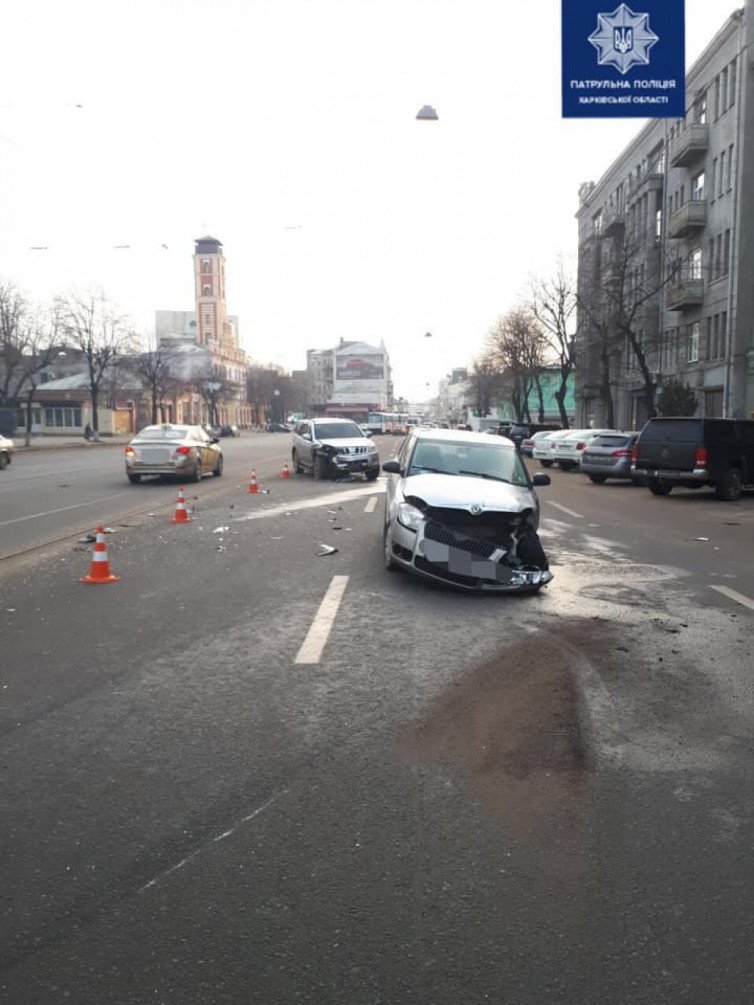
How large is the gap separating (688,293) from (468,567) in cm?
3701

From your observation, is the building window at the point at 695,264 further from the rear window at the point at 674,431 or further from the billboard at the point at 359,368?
the billboard at the point at 359,368

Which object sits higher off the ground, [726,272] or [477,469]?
[726,272]

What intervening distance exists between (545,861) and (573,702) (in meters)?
1.98

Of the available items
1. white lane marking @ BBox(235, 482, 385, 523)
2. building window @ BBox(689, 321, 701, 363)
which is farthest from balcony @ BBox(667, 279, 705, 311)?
white lane marking @ BBox(235, 482, 385, 523)

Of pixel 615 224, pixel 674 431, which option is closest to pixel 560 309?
pixel 615 224

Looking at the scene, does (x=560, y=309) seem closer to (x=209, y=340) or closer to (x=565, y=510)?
(x=565, y=510)

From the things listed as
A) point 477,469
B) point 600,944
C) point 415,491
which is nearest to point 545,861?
point 600,944

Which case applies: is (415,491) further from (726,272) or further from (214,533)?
(726,272)

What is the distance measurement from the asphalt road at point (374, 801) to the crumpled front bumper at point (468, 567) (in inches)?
19.1

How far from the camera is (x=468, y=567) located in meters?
8.44

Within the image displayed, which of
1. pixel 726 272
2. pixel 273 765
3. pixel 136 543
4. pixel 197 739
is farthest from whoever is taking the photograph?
pixel 726 272

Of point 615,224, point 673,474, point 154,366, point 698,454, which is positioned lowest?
point 673,474

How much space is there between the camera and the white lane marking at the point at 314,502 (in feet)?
50.1

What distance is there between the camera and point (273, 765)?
4184 mm
